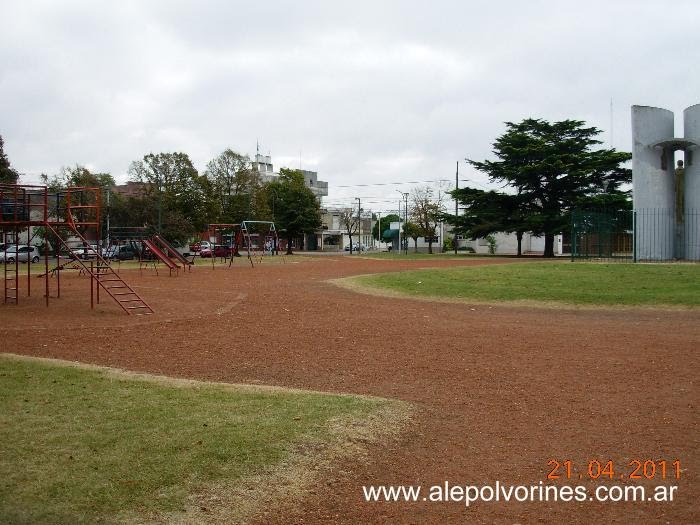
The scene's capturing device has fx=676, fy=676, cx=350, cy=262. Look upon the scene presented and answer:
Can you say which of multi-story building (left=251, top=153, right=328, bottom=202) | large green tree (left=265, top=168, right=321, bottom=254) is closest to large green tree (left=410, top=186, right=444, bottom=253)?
large green tree (left=265, top=168, right=321, bottom=254)

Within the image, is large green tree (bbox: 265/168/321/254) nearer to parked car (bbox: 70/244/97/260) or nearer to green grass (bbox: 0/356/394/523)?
parked car (bbox: 70/244/97/260)

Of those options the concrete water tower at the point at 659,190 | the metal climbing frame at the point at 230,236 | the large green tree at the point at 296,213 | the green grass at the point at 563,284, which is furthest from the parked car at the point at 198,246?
the concrete water tower at the point at 659,190

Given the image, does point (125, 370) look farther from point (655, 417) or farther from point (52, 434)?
point (655, 417)

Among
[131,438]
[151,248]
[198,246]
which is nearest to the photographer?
[131,438]

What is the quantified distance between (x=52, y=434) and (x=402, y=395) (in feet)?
13.4

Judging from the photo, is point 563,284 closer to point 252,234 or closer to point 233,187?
point 252,234

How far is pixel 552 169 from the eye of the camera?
2099 inches

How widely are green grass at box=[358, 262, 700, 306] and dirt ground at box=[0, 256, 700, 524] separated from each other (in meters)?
1.66

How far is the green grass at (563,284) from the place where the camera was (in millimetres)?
19516

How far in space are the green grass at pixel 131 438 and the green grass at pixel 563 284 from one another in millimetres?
13629

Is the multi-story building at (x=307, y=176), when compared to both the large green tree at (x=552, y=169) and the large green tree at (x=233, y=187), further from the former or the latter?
the large green tree at (x=552, y=169)

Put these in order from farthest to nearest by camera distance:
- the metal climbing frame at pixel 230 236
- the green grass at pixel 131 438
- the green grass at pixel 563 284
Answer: the metal climbing frame at pixel 230 236
the green grass at pixel 563 284
the green grass at pixel 131 438

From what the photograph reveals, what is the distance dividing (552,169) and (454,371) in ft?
153

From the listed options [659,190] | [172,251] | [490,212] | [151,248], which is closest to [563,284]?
[659,190]
